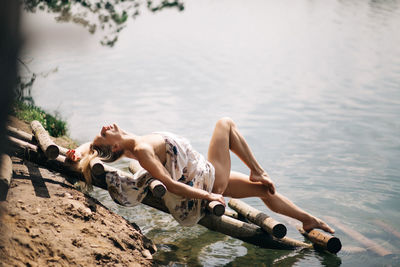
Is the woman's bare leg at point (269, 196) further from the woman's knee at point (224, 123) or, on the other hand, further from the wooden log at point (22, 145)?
the wooden log at point (22, 145)

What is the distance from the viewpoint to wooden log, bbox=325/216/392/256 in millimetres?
5371

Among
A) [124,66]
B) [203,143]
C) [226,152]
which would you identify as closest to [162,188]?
[226,152]

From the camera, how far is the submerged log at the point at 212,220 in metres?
4.59

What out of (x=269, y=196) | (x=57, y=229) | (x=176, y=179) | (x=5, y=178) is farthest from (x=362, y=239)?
(x=5, y=178)

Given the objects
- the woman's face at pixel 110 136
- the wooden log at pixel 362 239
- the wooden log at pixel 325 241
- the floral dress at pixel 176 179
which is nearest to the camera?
the woman's face at pixel 110 136

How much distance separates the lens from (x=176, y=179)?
4688mm

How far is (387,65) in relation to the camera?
14.8m

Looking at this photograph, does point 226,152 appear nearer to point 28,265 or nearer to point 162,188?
point 162,188

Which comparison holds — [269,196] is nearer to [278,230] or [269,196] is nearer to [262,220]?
[262,220]

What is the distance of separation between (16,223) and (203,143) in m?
5.70

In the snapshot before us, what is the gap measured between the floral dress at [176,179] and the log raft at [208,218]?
109mm

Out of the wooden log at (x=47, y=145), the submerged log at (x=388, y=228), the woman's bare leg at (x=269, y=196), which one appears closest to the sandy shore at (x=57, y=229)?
the wooden log at (x=47, y=145)

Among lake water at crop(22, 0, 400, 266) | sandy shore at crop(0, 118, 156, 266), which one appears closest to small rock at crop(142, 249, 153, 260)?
sandy shore at crop(0, 118, 156, 266)

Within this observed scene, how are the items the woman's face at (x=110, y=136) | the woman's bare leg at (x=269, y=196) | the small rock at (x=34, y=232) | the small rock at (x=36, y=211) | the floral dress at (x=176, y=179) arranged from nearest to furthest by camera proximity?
1. the small rock at (x=34, y=232)
2. the small rock at (x=36, y=211)
3. the woman's face at (x=110, y=136)
4. the floral dress at (x=176, y=179)
5. the woman's bare leg at (x=269, y=196)
